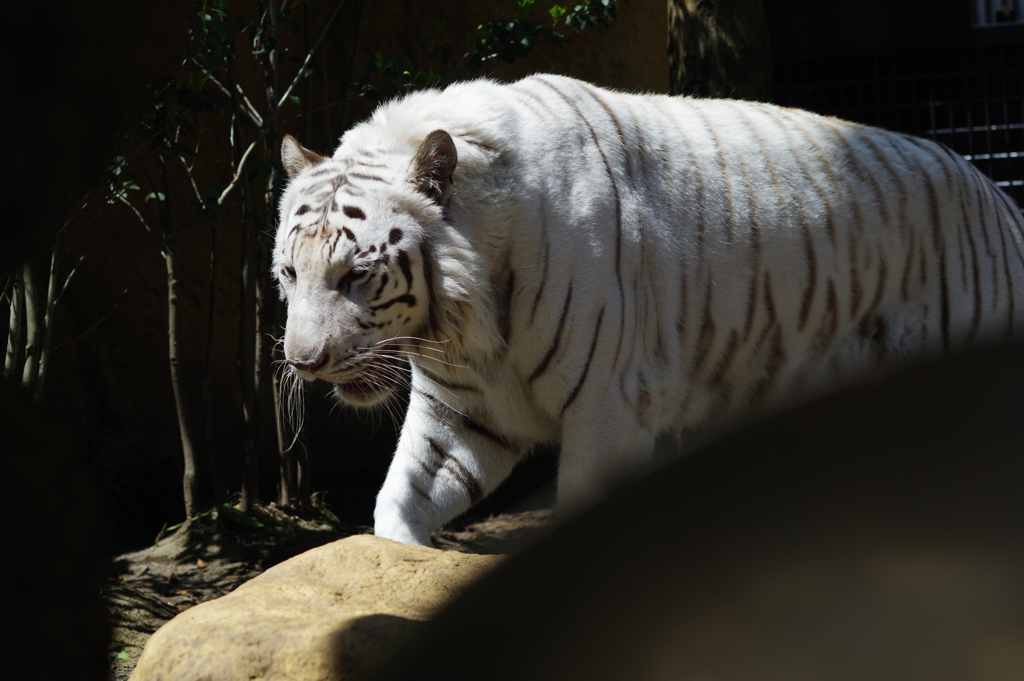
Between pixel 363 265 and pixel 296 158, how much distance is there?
57cm

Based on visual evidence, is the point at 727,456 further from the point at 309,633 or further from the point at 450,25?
the point at 450,25

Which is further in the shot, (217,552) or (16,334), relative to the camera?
(217,552)

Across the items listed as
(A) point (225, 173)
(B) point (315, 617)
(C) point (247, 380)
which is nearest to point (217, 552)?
(C) point (247, 380)

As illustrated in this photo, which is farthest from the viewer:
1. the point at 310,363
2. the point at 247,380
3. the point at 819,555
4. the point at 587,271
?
the point at 247,380

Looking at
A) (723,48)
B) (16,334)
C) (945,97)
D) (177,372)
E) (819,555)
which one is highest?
(723,48)

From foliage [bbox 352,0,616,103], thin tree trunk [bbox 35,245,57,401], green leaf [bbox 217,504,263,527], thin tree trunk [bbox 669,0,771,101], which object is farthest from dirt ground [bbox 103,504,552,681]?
thin tree trunk [bbox 669,0,771,101]

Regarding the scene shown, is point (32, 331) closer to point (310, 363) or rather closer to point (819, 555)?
point (310, 363)

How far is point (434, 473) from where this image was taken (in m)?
3.04

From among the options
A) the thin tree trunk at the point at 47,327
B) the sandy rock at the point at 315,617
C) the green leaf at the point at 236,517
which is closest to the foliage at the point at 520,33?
the thin tree trunk at the point at 47,327

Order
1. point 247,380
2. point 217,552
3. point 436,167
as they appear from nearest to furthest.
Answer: point 436,167
point 217,552
point 247,380

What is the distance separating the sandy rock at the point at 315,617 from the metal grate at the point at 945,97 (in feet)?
18.6

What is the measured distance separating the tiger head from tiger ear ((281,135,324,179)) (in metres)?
0.15

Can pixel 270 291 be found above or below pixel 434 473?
above

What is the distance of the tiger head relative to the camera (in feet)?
8.49
